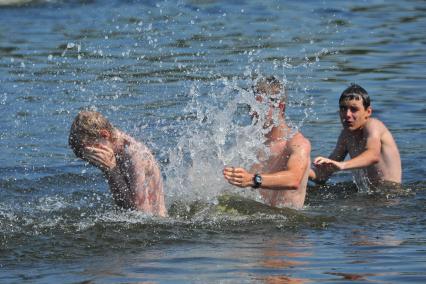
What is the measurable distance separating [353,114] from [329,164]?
99 centimetres

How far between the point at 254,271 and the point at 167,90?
348 inches

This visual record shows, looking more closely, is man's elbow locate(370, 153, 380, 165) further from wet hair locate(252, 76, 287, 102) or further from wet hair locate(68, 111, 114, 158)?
wet hair locate(68, 111, 114, 158)

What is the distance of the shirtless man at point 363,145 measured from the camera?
11.7 metres

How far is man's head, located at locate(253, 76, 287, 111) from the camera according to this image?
32.9 feet

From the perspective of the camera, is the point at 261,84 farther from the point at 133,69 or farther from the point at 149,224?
the point at 133,69

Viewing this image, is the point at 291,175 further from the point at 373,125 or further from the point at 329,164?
the point at 373,125

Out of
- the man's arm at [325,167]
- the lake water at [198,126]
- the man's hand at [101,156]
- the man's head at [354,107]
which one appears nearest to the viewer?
the lake water at [198,126]

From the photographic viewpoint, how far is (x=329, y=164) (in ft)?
36.1

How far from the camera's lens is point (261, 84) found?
10148 mm

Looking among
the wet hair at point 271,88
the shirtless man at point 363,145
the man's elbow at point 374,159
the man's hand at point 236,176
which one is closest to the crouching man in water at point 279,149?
the wet hair at point 271,88

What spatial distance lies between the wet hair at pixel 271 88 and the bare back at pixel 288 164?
0.41 meters

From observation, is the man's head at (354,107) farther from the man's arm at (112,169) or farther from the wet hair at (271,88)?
the man's arm at (112,169)

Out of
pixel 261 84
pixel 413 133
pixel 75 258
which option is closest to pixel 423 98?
pixel 413 133

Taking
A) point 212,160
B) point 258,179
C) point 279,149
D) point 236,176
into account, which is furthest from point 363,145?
point 236,176
